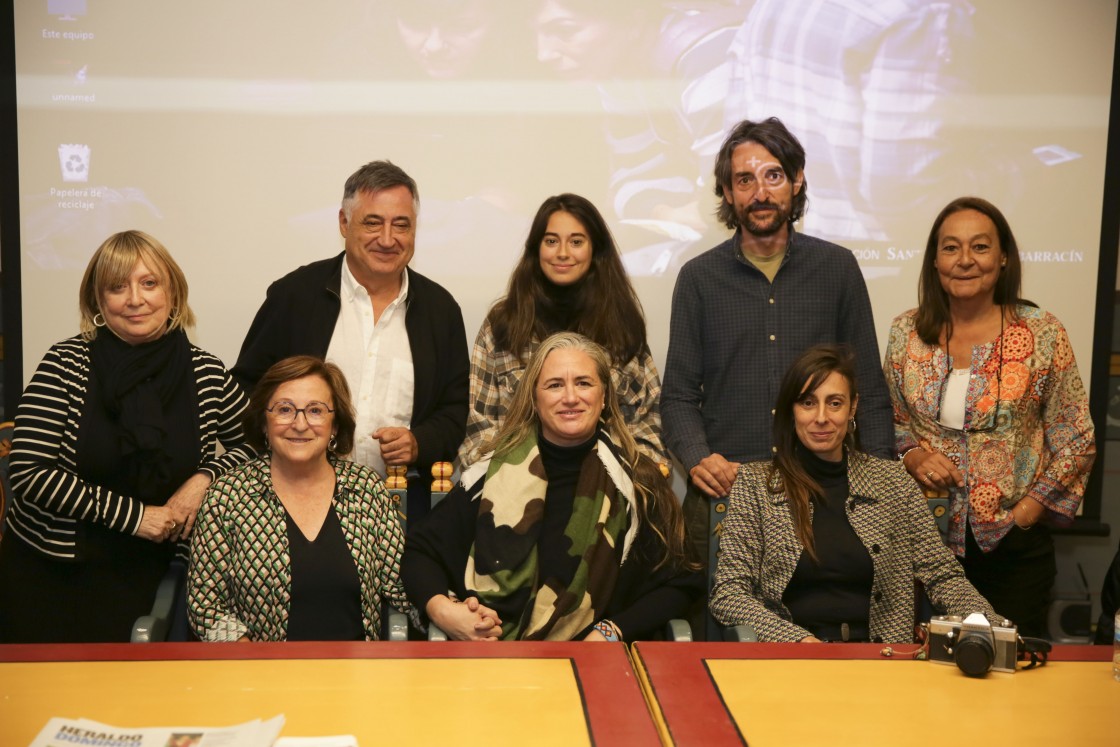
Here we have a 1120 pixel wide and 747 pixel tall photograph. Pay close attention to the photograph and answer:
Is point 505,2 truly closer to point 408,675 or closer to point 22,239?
point 22,239

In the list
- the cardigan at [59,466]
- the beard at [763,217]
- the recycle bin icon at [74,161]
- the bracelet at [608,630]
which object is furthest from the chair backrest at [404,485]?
the recycle bin icon at [74,161]

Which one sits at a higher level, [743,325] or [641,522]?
[743,325]

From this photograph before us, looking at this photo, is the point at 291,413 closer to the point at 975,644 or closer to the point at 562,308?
the point at 562,308

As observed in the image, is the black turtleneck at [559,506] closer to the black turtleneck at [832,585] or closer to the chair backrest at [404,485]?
the chair backrest at [404,485]

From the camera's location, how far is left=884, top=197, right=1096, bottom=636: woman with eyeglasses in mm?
3141

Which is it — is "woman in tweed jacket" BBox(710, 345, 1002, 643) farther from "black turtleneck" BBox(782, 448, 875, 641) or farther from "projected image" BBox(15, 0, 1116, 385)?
"projected image" BBox(15, 0, 1116, 385)

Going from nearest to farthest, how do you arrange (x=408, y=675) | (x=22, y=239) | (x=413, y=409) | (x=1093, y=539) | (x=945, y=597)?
(x=408, y=675) < (x=945, y=597) < (x=413, y=409) < (x=22, y=239) < (x=1093, y=539)

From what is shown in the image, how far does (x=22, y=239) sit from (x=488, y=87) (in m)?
1.66

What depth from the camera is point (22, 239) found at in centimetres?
374

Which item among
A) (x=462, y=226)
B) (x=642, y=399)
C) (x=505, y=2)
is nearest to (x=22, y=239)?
(x=462, y=226)

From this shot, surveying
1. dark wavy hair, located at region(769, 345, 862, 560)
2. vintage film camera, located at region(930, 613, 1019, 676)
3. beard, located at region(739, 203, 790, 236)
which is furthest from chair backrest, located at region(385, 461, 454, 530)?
vintage film camera, located at region(930, 613, 1019, 676)

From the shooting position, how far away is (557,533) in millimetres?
2746

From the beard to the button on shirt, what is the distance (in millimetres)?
1029

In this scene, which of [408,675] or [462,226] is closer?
[408,675]
